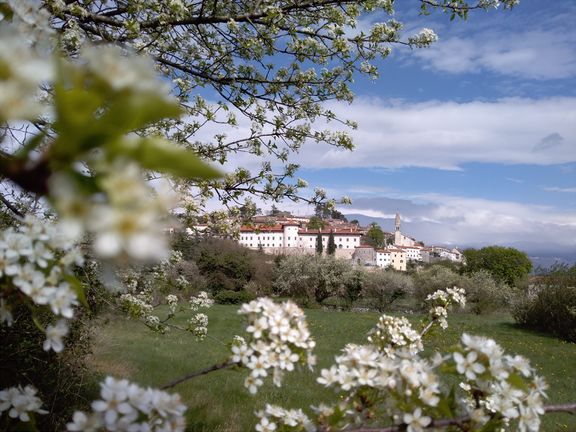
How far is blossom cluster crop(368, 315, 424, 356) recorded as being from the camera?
265cm

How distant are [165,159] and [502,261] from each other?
Answer: 6926cm

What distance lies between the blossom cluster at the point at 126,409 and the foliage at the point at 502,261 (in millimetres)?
62537

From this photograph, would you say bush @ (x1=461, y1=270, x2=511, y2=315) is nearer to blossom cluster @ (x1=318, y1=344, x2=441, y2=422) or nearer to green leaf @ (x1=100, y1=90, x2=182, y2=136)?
blossom cluster @ (x1=318, y1=344, x2=441, y2=422)

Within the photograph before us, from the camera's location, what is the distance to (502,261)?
6319 centimetres

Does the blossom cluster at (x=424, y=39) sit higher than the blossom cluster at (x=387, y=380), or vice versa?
the blossom cluster at (x=424, y=39)

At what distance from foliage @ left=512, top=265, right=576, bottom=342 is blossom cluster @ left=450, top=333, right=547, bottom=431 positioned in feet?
63.2

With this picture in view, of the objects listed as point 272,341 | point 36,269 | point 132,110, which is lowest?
point 272,341

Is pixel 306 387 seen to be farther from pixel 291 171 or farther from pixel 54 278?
pixel 54 278

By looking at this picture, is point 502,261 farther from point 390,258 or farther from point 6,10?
point 6,10

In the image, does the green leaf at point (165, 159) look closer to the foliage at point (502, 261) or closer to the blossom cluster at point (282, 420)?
the blossom cluster at point (282, 420)

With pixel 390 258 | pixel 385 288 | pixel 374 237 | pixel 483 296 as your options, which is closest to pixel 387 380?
pixel 385 288

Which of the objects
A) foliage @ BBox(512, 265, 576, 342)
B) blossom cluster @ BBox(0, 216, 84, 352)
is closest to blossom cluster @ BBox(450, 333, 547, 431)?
blossom cluster @ BBox(0, 216, 84, 352)

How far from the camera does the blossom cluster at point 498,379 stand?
64.0 inches

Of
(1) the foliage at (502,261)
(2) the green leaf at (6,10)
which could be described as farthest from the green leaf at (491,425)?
(1) the foliage at (502,261)
